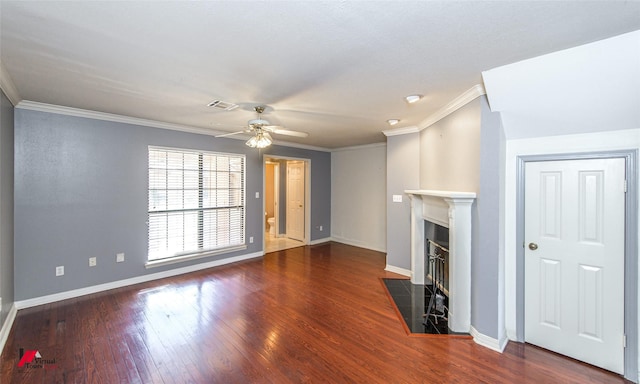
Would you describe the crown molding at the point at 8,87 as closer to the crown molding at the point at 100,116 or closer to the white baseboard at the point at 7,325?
the crown molding at the point at 100,116

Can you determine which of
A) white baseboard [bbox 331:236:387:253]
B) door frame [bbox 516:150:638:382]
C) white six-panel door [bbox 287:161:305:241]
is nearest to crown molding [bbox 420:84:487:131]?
door frame [bbox 516:150:638:382]

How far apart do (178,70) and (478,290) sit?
3493mm

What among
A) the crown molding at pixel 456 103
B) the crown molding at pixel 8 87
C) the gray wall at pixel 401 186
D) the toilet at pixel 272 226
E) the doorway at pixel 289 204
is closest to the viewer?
the crown molding at pixel 8 87

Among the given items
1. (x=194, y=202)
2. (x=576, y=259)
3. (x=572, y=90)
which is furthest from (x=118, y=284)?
(x=572, y=90)

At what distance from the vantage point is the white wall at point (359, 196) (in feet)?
19.4

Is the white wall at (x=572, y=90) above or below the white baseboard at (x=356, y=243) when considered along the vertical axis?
above

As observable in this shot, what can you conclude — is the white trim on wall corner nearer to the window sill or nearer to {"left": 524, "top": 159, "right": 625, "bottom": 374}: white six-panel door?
{"left": 524, "top": 159, "right": 625, "bottom": 374}: white six-panel door

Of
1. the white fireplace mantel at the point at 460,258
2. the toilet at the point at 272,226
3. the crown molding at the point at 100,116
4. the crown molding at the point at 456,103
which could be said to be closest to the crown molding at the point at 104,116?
the crown molding at the point at 100,116

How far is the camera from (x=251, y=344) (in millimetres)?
2414

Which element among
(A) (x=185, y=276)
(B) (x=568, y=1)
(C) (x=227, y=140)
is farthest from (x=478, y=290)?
(C) (x=227, y=140)

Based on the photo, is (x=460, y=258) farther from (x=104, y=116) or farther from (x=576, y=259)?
(x=104, y=116)

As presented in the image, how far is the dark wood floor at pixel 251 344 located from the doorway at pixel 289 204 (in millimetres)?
2889

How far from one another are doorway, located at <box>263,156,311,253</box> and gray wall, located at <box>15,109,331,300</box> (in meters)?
2.76

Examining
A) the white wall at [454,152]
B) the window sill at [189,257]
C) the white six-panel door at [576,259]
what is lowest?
the window sill at [189,257]
